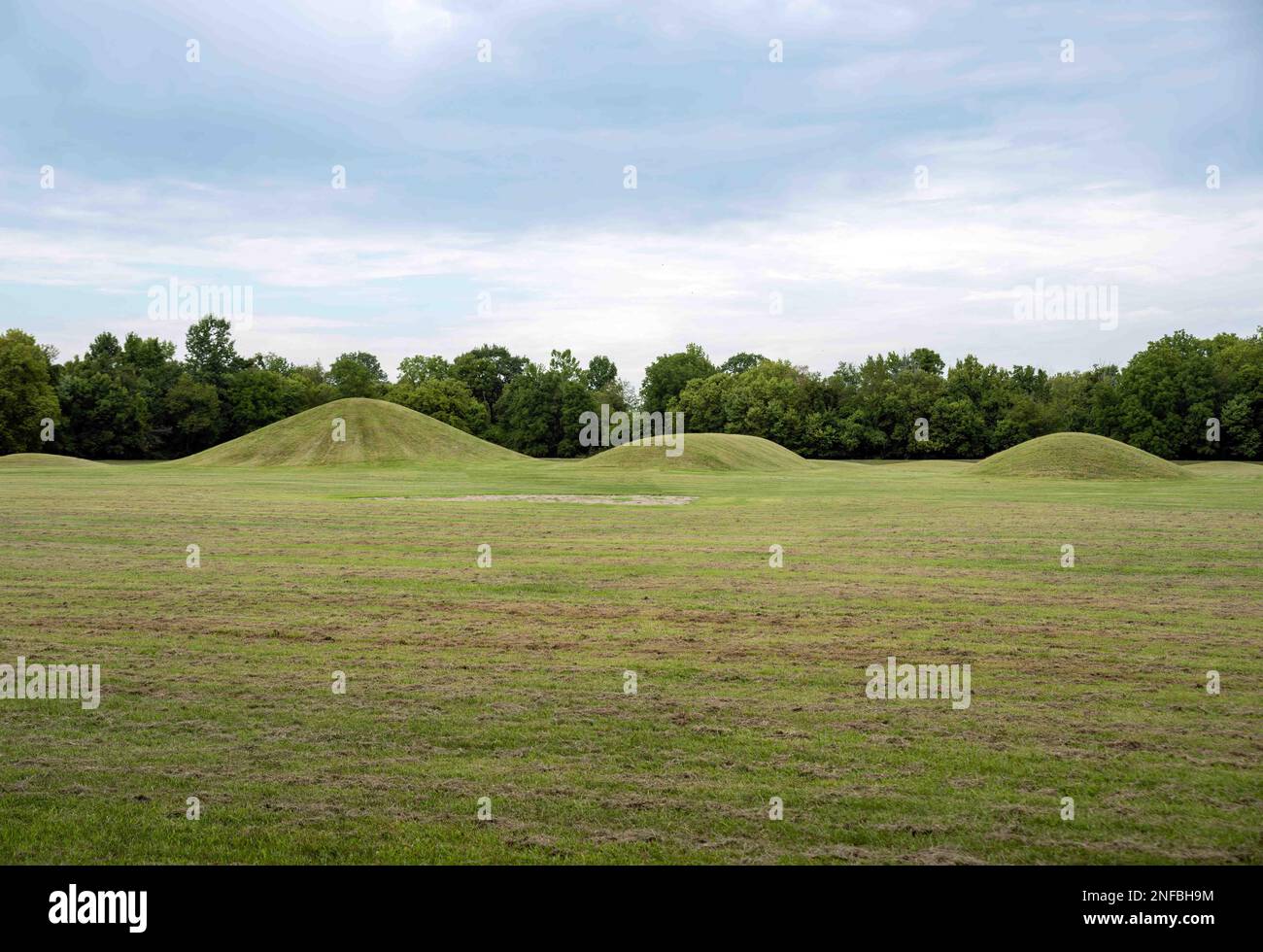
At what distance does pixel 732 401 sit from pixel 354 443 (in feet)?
164

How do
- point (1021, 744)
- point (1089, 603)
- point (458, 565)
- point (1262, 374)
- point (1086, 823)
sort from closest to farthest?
1. point (1086, 823)
2. point (1021, 744)
3. point (1089, 603)
4. point (458, 565)
5. point (1262, 374)

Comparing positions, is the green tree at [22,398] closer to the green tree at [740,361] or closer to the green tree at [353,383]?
the green tree at [353,383]

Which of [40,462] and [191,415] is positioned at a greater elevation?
[191,415]

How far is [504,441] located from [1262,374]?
281ft

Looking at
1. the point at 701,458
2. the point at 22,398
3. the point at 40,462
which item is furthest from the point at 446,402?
the point at 701,458

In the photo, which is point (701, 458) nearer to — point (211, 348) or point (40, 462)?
point (40, 462)

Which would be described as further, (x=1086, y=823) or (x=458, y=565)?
(x=458, y=565)

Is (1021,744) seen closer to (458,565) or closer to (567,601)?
(567,601)

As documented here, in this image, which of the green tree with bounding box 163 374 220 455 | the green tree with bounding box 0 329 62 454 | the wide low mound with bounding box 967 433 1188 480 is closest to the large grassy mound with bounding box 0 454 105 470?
the green tree with bounding box 0 329 62 454

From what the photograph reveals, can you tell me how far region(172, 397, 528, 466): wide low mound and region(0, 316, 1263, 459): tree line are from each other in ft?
65.6

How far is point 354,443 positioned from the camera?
3472 inches

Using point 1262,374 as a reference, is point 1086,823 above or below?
below

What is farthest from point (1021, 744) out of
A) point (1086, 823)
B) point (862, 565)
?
point (862, 565)
